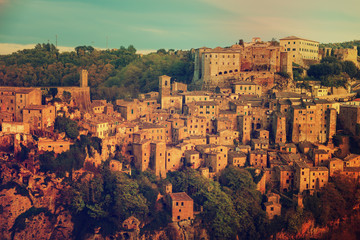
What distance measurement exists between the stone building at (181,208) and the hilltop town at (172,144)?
0.16 feet

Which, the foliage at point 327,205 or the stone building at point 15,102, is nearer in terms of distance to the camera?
the foliage at point 327,205

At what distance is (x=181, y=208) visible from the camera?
73.4 ft

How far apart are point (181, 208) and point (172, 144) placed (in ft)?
16.3

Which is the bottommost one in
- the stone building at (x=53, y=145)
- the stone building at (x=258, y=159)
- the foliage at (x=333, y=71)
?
the stone building at (x=258, y=159)

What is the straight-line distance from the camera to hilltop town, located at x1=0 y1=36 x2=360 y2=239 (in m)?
22.9

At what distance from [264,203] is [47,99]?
45.2 ft

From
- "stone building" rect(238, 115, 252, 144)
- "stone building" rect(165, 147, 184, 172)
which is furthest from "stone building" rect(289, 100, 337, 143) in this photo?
"stone building" rect(165, 147, 184, 172)

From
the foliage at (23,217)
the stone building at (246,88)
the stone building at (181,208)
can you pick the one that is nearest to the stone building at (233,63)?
the stone building at (246,88)

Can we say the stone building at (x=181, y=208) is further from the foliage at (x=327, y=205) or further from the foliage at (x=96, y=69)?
the foliage at (x=96, y=69)

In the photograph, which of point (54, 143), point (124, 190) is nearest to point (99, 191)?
point (124, 190)

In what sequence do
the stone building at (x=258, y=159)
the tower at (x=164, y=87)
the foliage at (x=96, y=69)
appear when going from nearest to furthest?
the stone building at (x=258, y=159) < the tower at (x=164, y=87) < the foliage at (x=96, y=69)

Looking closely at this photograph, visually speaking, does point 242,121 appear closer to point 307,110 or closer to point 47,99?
point 307,110

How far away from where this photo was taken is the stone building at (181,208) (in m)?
22.3

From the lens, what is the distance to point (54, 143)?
2384cm
